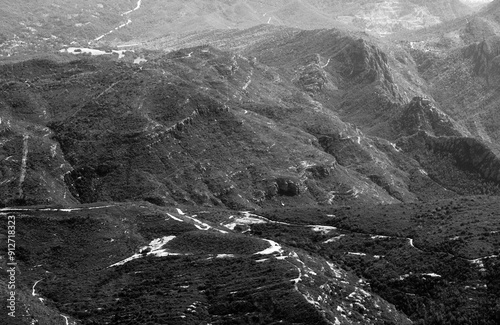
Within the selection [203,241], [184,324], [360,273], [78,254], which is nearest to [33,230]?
[78,254]

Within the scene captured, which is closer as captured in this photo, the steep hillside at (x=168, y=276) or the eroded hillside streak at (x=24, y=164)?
the steep hillside at (x=168, y=276)

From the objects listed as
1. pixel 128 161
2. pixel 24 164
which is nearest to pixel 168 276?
pixel 24 164

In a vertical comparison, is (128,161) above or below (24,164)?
below

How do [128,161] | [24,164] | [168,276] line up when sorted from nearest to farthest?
[168,276]
[24,164]
[128,161]

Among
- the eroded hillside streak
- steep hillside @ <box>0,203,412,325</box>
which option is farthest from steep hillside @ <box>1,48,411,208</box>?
steep hillside @ <box>0,203,412,325</box>

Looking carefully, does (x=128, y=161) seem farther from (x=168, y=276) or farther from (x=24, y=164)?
(x=168, y=276)

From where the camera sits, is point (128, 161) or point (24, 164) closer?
point (24, 164)

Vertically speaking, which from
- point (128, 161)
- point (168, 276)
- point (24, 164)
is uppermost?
point (24, 164)

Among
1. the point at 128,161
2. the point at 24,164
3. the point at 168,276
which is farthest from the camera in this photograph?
the point at 128,161

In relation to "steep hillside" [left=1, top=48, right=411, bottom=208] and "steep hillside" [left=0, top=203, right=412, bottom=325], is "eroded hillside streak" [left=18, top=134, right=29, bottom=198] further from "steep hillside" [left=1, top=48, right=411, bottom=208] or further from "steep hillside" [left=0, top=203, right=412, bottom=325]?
"steep hillside" [left=0, top=203, right=412, bottom=325]

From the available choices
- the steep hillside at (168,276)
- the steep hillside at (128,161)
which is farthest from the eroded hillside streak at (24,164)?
the steep hillside at (168,276)

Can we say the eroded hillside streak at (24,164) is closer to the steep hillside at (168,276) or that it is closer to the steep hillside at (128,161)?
the steep hillside at (128,161)

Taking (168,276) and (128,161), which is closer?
(168,276)
